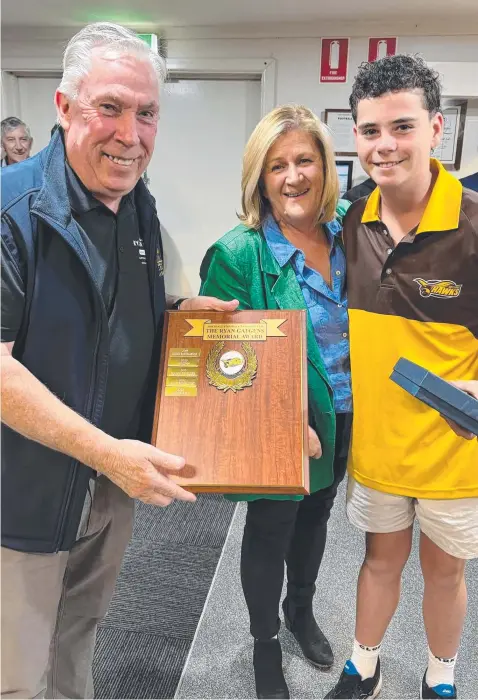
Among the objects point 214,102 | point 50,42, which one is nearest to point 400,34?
point 214,102

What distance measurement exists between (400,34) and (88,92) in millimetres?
2933

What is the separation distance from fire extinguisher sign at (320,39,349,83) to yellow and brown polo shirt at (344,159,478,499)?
2.40 meters

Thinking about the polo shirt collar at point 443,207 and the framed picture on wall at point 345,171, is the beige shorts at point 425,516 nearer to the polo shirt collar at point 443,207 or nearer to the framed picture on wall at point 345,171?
the polo shirt collar at point 443,207

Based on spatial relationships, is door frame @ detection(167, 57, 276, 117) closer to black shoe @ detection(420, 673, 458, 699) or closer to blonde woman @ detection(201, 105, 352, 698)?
blonde woman @ detection(201, 105, 352, 698)

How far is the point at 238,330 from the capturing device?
47.0 inches

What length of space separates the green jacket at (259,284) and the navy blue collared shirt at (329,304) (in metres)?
0.03

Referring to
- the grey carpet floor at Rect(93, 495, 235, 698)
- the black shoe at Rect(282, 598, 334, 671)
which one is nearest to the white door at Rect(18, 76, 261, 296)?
the grey carpet floor at Rect(93, 495, 235, 698)

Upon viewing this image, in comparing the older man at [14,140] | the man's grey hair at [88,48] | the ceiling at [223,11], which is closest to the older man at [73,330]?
the man's grey hair at [88,48]

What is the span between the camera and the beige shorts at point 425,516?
131 cm

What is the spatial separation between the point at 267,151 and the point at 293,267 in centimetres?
29

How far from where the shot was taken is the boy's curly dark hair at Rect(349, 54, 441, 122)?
1176 mm

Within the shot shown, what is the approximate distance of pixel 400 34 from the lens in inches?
127

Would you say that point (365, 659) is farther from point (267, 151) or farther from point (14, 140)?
point (14, 140)

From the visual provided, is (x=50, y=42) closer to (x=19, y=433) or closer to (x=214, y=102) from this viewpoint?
(x=214, y=102)
